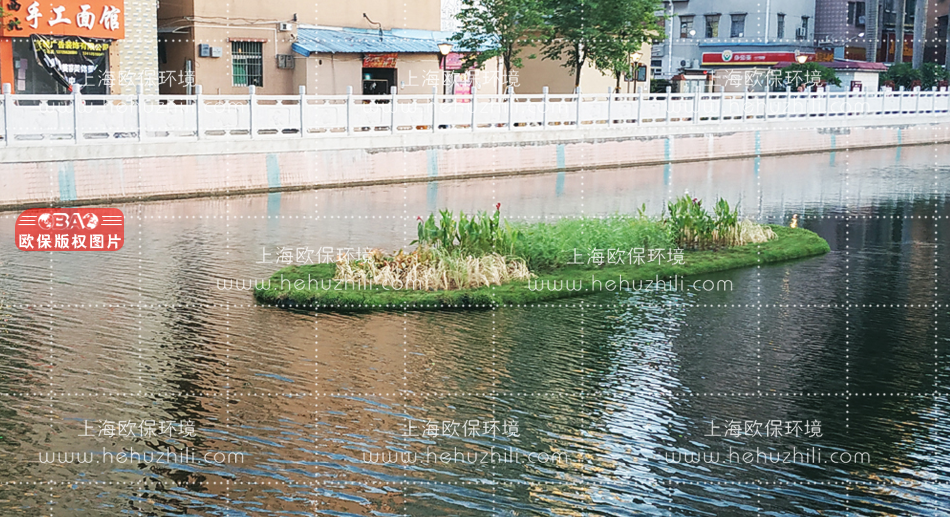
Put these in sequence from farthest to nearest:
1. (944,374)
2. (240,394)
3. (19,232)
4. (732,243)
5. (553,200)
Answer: (553,200), (19,232), (732,243), (944,374), (240,394)

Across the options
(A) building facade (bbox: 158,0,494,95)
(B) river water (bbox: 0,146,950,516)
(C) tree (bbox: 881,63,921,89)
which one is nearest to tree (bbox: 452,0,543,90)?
(A) building facade (bbox: 158,0,494,95)

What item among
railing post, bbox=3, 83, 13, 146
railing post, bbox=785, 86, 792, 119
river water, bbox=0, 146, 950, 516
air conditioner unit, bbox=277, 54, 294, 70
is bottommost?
river water, bbox=0, 146, 950, 516

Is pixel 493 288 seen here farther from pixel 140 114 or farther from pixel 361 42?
pixel 361 42

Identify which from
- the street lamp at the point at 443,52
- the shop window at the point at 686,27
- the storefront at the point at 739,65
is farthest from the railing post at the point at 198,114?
the shop window at the point at 686,27

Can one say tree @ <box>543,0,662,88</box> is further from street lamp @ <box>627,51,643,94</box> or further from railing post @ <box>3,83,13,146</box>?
railing post @ <box>3,83,13,146</box>

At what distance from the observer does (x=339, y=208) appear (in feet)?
78.2

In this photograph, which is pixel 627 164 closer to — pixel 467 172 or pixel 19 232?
pixel 467 172

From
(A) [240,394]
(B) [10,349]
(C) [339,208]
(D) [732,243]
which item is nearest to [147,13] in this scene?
(C) [339,208]

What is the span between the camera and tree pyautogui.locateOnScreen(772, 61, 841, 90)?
182ft

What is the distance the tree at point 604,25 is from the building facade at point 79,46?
13551 millimetres

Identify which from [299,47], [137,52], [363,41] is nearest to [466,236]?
[137,52]

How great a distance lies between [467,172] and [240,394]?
21.7m

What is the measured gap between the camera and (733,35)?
6700cm

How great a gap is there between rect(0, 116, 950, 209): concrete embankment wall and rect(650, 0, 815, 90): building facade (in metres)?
22.9
